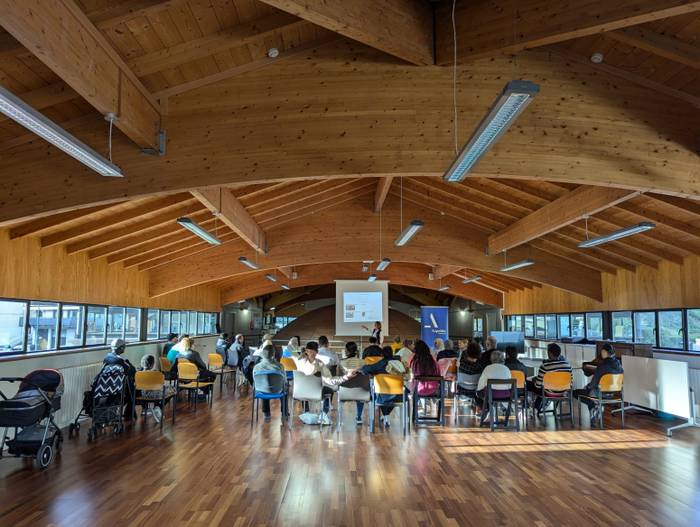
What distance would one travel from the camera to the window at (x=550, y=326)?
593 inches

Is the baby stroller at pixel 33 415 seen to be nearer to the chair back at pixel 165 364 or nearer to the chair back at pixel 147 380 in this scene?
the chair back at pixel 147 380

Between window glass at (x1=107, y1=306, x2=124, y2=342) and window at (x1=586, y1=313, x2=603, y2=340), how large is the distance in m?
10.8

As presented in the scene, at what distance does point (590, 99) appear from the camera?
5.63 meters

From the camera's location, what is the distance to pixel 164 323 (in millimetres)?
13672

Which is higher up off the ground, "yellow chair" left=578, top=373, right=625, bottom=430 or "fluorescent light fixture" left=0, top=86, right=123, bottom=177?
"fluorescent light fixture" left=0, top=86, right=123, bottom=177

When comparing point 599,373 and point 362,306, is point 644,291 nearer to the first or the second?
point 599,373

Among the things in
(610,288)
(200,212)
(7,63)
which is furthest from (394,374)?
(610,288)

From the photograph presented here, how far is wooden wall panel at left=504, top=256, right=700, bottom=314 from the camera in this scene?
8.95 meters

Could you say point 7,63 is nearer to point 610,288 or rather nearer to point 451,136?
point 451,136

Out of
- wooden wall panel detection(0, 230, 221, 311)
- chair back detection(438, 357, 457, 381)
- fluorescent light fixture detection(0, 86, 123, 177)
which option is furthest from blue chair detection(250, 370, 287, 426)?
fluorescent light fixture detection(0, 86, 123, 177)

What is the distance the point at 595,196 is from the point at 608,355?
2.49 m

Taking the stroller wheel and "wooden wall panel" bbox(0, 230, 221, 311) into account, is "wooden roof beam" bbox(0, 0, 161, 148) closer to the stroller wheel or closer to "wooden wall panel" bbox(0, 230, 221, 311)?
"wooden wall panel" bbox(0, 230, 221, 311)

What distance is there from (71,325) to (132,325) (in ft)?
9.71

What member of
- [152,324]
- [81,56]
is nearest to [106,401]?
[81,56]
